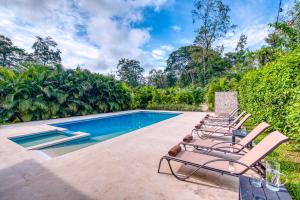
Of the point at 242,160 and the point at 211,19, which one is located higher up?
the point at 211,19

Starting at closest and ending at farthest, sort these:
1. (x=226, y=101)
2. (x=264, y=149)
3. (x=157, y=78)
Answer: (x=264, y=149) < (x=226, y=101) < (x=157, y=78)

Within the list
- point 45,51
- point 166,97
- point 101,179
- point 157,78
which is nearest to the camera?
point 101,179

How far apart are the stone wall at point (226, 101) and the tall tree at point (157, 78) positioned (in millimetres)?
31180

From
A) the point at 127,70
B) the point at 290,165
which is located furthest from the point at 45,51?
the point at 290,165

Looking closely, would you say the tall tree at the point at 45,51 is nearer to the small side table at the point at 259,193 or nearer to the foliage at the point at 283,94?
the foliage at the point at 283,94

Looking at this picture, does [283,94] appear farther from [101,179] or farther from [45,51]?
[45,51]

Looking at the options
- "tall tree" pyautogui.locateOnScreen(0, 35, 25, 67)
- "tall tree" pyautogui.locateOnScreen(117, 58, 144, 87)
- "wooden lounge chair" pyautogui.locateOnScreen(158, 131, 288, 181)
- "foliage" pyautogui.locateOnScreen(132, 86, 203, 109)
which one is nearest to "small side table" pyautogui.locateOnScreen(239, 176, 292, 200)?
"wooden lounge chair" pyautogui.locateOnScreen(158, 131, 288, 181)

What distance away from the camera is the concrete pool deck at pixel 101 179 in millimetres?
2719

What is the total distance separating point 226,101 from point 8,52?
37.9 metres

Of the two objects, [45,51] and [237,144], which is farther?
[45,51]

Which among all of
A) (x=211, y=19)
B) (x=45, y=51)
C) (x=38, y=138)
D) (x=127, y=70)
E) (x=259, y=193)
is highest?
(x=211, y=19)

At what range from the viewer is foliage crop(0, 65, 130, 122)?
10.3m

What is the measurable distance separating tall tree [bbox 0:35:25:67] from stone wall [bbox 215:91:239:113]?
33.8 m

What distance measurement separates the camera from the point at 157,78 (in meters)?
44.7
